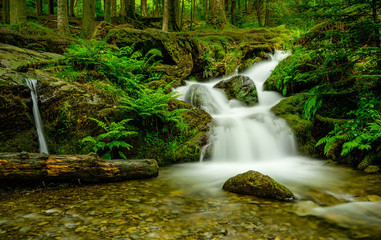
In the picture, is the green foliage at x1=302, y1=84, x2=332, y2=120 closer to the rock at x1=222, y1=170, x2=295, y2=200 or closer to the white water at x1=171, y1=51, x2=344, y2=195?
the white water at x1=171, y1=51, x2=344, y2=195

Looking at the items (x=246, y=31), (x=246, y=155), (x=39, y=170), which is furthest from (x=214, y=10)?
(x=39, y=170)

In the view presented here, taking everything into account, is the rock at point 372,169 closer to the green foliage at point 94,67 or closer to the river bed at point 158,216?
the river bed at point 158,216

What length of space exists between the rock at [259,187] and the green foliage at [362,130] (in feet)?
8.79

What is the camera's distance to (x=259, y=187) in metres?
3.43

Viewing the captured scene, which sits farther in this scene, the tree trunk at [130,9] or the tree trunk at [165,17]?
the tree trunk at [130,9]

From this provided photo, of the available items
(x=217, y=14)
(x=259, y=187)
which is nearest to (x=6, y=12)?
(x=217, y=14)

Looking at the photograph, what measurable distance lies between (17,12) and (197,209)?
38.0ft

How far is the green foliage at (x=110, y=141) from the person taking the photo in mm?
4652

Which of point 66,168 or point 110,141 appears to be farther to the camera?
point 110,141

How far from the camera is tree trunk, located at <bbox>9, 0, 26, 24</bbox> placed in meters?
9.25

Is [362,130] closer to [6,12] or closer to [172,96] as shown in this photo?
[172,96]

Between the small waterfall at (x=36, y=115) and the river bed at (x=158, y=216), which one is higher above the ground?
the small waterfall at (x=36, y=115)

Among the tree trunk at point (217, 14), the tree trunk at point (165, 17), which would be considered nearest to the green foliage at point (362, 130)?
the tree trunk at point (165, 17)

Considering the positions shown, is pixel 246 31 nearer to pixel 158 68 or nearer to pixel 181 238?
pixel 158 68
